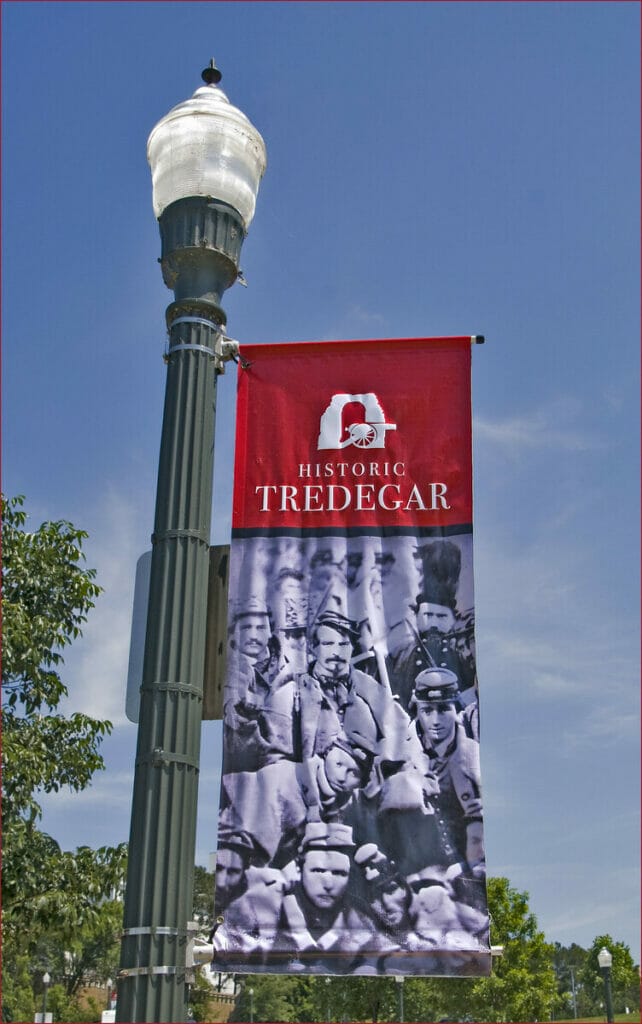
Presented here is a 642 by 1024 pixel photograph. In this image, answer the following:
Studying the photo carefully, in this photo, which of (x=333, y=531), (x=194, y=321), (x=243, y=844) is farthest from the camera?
(x=194, y=321)

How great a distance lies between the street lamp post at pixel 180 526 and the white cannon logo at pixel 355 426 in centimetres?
95

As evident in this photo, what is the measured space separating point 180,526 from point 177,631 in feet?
2.72

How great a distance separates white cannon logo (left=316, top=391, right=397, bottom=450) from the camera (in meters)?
8.30

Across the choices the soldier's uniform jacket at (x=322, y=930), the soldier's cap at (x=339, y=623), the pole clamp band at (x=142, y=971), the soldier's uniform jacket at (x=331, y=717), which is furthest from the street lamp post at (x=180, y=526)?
the soldier's cap at (x=339, y=623)

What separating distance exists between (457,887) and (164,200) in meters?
6.01

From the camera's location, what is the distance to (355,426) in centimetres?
837

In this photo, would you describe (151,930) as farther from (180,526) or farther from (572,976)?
(572,976)

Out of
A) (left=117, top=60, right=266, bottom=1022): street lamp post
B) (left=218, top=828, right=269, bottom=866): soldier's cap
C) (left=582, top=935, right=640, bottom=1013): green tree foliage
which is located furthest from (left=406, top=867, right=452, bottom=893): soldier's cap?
(left=582, top=935, right=640, bottom=1013): green tree foliage

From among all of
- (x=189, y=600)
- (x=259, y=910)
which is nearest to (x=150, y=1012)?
(x=259, y=910)

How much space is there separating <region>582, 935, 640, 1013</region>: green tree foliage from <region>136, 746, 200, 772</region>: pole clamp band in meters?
49.8

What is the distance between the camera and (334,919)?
7039 mm

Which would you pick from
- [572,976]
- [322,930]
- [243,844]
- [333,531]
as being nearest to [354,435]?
[333,531]

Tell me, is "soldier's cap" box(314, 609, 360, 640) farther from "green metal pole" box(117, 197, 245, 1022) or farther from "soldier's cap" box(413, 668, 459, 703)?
"green metal pole" box(117, 197, 245, 1022)

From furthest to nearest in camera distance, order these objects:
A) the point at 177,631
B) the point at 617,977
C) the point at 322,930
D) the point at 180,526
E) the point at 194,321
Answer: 1. the point at 617,977
2. the point at 194,321
3. the point at 180,526
4. the point at 177,631
5. the point at 322,930
